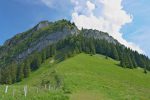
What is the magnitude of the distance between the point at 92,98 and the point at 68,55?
96980mm

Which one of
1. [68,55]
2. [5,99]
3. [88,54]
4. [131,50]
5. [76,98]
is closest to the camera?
[5,99]

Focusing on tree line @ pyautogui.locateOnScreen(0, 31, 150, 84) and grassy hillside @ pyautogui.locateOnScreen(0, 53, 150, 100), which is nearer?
grassy hillside @ pyautogui.locateOnScreen(0, 53, 150, 100)

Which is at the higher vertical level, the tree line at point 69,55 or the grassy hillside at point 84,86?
the tree line at point 69,55

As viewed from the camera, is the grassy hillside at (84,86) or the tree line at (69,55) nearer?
the grassy hillside at (84,86)

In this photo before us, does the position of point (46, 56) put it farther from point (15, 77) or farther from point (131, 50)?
point (131, 50)

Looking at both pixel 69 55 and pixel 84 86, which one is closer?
pixel 84 86

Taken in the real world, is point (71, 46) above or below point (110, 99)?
above

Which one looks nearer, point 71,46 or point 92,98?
point 92,98

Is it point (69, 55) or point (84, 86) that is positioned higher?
point (69, 55)

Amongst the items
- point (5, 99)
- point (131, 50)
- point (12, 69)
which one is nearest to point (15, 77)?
point (12, 69)

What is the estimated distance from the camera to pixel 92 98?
50.3 metres

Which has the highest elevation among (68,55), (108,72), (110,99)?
(68,55)

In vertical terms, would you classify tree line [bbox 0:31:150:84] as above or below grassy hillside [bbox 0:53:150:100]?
above

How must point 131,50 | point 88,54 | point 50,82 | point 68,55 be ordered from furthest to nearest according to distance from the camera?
1. point 131,50
2. point 88,54
3. point 68,55
4. point 50,82
